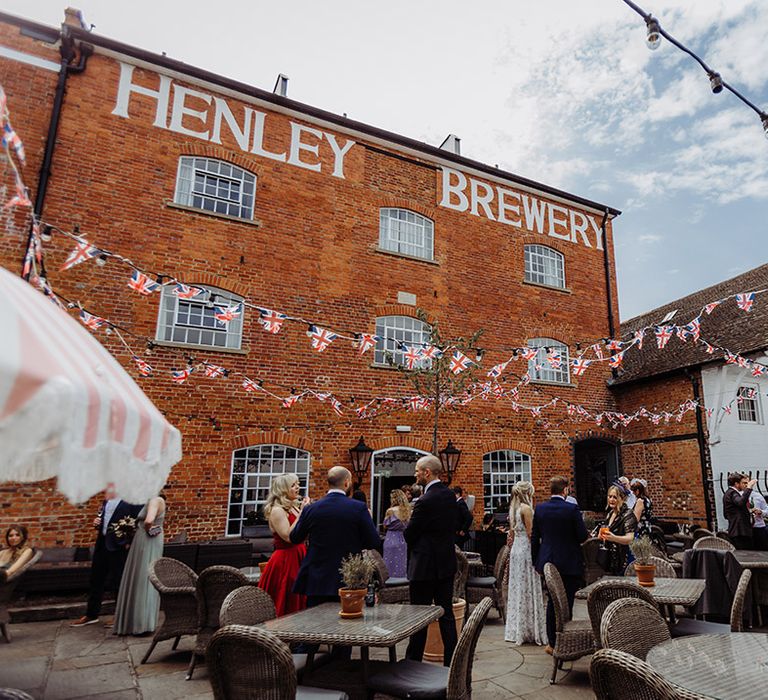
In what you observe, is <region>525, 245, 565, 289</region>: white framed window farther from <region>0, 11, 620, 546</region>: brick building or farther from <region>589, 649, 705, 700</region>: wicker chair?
<region>589, 649, 705, 700</region>: wicker chair

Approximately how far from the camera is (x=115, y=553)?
20.7ft

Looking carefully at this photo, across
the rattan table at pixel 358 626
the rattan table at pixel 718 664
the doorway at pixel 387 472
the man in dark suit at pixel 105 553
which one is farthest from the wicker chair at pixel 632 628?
the doorway at pixel 387 472

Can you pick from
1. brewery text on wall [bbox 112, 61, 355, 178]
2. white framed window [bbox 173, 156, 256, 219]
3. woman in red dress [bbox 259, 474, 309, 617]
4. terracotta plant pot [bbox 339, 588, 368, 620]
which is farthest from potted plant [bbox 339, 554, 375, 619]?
brewery text on wall [bbox 112, 61, 355, 178]

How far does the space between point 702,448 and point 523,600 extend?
8.44m

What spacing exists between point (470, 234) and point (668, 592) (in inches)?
385

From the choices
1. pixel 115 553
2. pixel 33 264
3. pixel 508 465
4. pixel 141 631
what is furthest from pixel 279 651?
pixel 508 465

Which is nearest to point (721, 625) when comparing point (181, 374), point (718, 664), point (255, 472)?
point (718, 664)

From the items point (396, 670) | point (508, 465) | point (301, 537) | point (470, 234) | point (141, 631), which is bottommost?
point (141, 631)

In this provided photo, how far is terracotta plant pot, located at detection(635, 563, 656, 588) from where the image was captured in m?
4.61

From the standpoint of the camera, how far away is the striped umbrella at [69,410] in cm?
134

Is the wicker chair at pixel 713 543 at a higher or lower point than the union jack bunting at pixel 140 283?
lower

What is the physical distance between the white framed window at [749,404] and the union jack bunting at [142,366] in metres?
13.1

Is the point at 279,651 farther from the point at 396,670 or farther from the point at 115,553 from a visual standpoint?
the point at 115,553

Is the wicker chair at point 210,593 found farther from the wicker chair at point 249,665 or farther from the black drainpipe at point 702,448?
the black drainpipe at point 702,448
